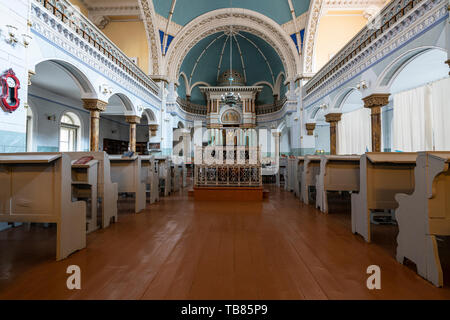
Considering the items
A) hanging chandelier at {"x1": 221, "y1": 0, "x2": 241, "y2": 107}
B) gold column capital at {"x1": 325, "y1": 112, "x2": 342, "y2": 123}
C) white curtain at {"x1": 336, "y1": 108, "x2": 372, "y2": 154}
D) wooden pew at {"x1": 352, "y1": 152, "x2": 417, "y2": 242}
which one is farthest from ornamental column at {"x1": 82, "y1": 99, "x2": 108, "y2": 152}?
white curtain at {"x1": 336, "y1": 108, "x2": 372, "y2": 154}

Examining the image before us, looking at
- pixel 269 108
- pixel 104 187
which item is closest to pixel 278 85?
pixel 269 108

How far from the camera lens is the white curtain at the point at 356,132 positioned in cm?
1208

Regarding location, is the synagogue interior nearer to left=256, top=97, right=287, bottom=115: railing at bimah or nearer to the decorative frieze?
the decorative frieze

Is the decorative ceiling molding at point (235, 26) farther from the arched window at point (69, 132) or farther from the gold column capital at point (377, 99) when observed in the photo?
the gold column capital at point (377, 99)

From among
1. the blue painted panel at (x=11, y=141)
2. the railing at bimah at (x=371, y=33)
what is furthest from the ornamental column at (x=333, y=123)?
the blue painted panel at (x=11, y=141)

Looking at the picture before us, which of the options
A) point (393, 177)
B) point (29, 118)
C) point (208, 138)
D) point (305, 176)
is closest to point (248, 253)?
point (393, 177)

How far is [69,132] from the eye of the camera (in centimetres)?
1088

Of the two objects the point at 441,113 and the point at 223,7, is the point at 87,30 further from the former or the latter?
the point at 441,113

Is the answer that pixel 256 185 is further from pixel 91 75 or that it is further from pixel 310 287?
pixel 91 75

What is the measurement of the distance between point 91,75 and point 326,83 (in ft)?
27.2

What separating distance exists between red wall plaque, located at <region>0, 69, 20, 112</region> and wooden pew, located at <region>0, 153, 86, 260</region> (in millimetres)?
1885

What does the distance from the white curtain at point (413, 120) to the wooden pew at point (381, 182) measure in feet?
25.9

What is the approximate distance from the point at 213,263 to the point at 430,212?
1856mm

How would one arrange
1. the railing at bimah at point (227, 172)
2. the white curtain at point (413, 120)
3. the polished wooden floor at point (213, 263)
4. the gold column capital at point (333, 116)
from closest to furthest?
the polished wooden floor at point (213, 263), the railing at bimah at point (227, 172), the white curtain at point (413, 120), the gold column capital at point (333, 116)
